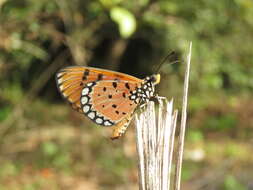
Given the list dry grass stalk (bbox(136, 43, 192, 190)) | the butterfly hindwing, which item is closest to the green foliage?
the butterfly hindwing

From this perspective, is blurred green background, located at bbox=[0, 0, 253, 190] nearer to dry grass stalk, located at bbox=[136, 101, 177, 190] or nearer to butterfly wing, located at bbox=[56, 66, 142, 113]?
butterfly wing, located at bbox=[56, 66, 142, 113]

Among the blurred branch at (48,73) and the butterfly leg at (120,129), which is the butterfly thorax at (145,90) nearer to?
the butterfly leg at (120,129)

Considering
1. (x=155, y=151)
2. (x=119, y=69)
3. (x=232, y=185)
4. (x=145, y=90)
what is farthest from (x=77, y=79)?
(x=119, y=69)

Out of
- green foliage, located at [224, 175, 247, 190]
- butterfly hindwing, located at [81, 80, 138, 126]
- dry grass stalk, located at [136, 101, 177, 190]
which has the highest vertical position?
butterfly hindwing, located at [81, 80, 138, 126]

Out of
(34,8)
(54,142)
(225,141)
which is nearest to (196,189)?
(225,141)

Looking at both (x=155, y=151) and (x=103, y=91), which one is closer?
(x=155, y=151)

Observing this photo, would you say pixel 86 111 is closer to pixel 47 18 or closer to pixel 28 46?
pixel 28 46

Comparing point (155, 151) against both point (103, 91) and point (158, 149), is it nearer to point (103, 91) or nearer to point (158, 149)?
point (158, 149)
